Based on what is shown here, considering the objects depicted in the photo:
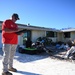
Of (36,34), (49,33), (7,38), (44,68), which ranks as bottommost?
(44,68)

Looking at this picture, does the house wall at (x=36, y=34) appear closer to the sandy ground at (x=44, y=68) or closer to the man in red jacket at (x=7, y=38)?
the sandy ground at (x=44, y=68)

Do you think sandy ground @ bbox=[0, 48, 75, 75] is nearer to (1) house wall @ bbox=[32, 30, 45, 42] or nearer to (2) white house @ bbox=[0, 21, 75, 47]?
(2) white house @ bbox=[0, 21, 75, 47]

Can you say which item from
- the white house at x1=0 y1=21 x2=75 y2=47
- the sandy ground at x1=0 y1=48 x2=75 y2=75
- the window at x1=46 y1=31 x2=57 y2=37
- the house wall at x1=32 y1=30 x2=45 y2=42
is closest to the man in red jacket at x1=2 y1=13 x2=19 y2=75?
the sandy ground at x1=0 y1=48 x2=75 y2=75

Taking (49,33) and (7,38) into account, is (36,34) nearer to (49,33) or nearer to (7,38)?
(49,33)

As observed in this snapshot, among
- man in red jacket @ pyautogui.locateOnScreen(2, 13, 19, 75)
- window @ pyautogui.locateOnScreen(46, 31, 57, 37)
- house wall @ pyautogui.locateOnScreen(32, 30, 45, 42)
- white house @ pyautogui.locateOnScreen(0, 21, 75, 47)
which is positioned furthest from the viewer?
window @ pyautogui.locateOnScreen(46, 31, 57, 37)

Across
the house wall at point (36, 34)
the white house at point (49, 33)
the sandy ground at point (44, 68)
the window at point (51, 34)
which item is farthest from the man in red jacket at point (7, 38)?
the window at point (51, 34)

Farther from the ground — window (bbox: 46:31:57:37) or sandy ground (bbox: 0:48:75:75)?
window (bbox: 46:31:57:37)

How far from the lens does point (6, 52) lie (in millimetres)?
4145

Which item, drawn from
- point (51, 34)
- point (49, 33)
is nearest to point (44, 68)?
point (49, 33)

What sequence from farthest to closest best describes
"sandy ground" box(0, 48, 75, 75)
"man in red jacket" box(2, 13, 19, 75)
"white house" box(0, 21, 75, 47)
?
"white house" box(0, 21, 75, 47)
"sandy ground" box(0, 48, 75, 75)
"man in red jacket" box(2, 13, 19, 75)

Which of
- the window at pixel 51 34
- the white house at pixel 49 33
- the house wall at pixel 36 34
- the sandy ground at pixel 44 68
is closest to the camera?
the sandy ground at pixel 44 68

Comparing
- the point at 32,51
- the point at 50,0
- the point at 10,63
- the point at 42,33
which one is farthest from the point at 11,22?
the point at 42,33

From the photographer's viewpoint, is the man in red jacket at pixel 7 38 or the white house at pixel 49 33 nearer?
the man in red jacket at pixel 7 38

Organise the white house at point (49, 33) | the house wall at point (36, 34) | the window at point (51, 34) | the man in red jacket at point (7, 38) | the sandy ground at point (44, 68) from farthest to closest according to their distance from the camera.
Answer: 1. the window at point (51, 34)
2. the house wall at point (36, 34)
3. the white house at point (49, 33)
4. the sandy ground at point (44, 68)
5. the man in red jacket at point (7, 38)
